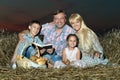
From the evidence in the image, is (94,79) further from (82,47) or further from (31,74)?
(82,47)

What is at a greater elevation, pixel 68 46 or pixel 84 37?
pixel 84 37

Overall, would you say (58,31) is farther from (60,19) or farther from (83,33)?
(83,33)

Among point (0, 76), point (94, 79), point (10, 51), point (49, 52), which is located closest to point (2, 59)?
point (10, 51)

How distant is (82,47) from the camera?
10125mm

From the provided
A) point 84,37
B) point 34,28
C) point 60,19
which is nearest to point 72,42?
point 84,37

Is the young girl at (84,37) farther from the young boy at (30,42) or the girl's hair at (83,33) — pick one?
the young boy at (30,42)

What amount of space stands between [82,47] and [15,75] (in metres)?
2.53

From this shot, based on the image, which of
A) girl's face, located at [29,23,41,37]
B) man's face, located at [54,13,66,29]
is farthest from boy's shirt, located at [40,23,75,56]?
girl's face, located at [29,23,41,37]

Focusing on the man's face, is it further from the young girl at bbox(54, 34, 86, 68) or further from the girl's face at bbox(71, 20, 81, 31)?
the young girl at bbox(54, 34, 86, 68)

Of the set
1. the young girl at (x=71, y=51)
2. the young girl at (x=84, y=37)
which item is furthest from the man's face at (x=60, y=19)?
the young girl at (x=71, y=51)

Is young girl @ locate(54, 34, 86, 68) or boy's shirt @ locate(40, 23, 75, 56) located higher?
boy's shirt @ locate(40, 23, 75, 56)

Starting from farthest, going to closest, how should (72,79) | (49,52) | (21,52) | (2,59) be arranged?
(2,59), (49,52), (21,52), (72,79)

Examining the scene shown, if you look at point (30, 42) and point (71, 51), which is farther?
point (71, 51)

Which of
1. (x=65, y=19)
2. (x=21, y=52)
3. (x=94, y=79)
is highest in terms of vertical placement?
(x=65, y=19)
